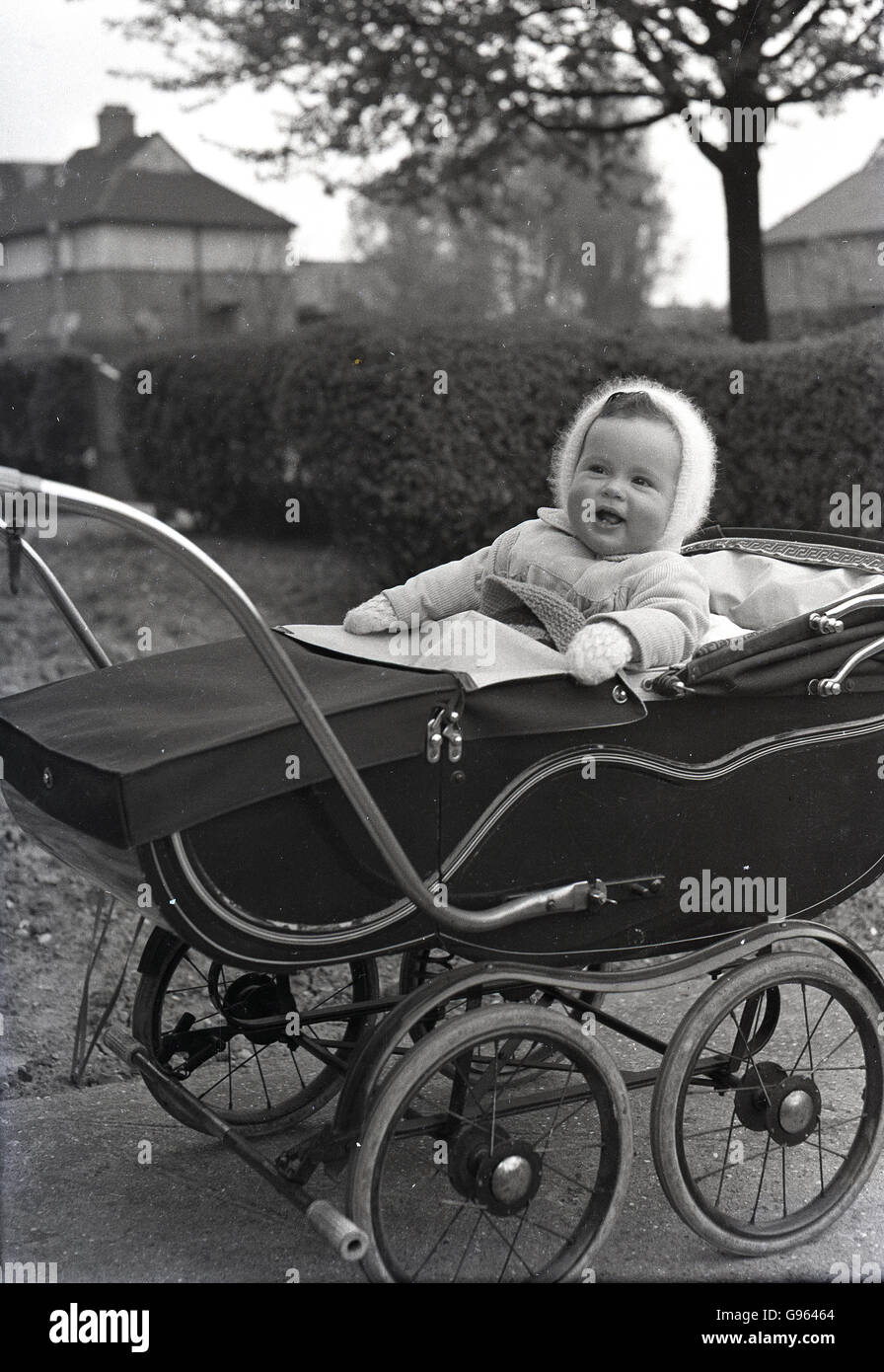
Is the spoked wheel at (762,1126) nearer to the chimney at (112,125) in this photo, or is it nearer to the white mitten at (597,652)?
the white mitten at (597,652)

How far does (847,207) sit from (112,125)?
2.89 metres

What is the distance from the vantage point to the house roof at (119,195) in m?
4.98

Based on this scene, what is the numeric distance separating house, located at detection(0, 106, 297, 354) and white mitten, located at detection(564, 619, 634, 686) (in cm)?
307

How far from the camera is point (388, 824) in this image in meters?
2.36

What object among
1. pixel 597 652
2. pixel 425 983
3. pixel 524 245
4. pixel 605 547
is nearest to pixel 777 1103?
pixel 425 983

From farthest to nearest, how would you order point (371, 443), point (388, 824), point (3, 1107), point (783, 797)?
point (371, 443)
point (3, 1107)
point (783, 797)
point (388, 824)

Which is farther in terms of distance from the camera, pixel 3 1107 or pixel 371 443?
pixel 371 443

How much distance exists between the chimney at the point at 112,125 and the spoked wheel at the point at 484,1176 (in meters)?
3.51

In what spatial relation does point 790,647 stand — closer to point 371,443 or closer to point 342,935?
point 342,935

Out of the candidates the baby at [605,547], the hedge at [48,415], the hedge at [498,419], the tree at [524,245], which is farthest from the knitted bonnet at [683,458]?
the hedge at [48,415]

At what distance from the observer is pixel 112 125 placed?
515cm
